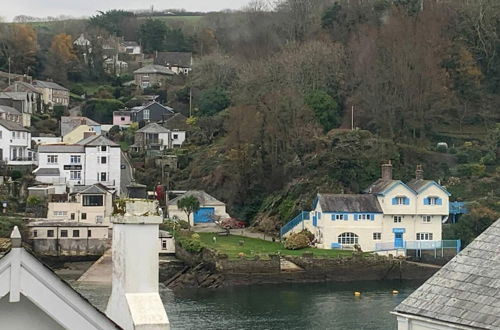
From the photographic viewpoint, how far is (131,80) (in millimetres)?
91125

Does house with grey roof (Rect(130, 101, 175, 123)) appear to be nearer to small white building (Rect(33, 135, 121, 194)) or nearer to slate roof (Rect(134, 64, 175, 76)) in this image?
slate roof (Rect(134, 64, 175, 76))

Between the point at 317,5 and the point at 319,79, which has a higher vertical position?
the point at 317,5

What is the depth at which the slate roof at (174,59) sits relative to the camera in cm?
9412

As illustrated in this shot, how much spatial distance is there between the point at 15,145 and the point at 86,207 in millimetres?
11695

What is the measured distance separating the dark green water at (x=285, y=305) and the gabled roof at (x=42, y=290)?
26.1 metres

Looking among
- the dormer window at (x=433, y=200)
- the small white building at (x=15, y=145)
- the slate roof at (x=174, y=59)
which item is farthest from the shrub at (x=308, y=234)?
the slate roof at (x=174, y=59)

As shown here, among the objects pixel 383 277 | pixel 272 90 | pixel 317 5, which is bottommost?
pixel 383 277

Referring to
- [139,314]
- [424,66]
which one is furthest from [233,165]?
[139,314]

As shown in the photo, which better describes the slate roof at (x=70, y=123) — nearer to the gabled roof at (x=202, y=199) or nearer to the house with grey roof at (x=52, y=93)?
the house with grey roof at (x=52, y=93)

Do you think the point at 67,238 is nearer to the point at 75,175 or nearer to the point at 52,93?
the point at 75,175

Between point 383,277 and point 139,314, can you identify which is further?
point 383,277

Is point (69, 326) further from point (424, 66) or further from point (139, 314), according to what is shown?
point (424, 66)

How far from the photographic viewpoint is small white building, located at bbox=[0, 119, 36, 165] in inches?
2347

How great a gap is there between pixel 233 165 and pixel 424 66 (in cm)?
1405
